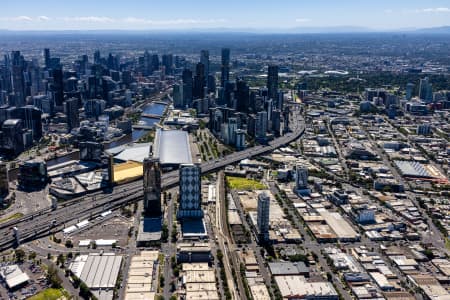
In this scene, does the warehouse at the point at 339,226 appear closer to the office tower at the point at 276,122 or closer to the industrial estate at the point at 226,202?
the industrial estate at the point at 226,202

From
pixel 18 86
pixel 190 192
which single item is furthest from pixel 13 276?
pixel 18 86

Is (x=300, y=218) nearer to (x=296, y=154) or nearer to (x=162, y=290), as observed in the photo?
(x=162, y=290)

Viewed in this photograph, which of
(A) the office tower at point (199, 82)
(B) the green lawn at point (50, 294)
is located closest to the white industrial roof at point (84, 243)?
(B) the green lawn at point (50, 294)

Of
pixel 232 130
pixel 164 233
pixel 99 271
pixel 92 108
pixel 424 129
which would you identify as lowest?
pixel 99 271

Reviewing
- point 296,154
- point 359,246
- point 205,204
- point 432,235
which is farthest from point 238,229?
point 296,154

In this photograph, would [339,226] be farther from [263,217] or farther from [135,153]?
[135,153]

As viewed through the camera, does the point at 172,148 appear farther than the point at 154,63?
No
